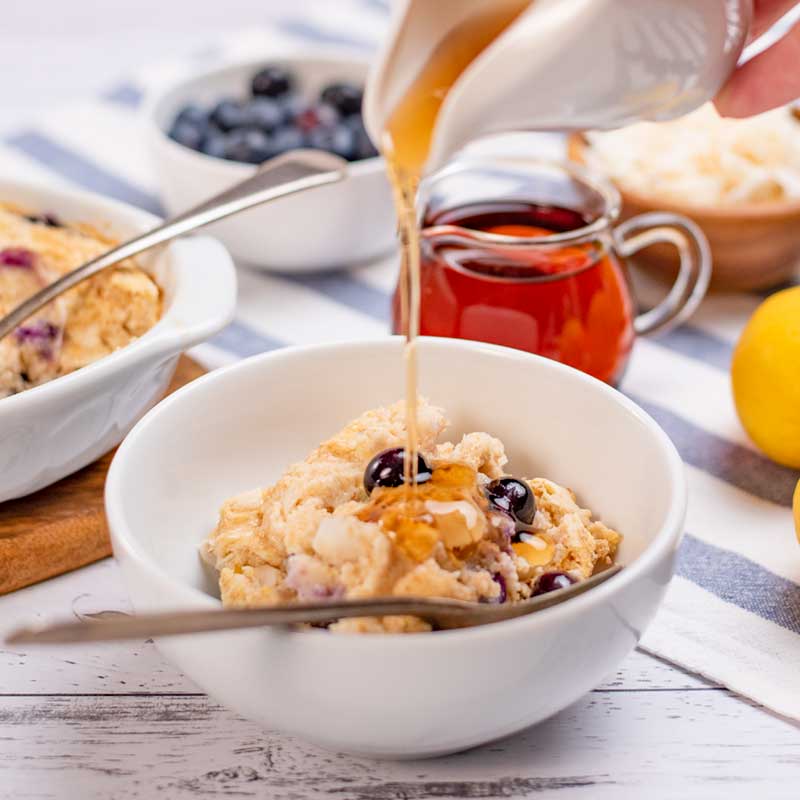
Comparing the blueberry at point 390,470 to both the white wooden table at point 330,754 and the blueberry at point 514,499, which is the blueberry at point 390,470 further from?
the white wooden table at point 330,754

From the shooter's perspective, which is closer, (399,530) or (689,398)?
(399,530)

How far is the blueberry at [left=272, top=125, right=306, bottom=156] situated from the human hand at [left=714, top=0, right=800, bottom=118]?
894mm

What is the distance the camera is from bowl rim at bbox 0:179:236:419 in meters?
1.35

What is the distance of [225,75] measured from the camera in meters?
→ 2.45

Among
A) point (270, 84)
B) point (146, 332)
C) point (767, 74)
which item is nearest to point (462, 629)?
point (146, 332)

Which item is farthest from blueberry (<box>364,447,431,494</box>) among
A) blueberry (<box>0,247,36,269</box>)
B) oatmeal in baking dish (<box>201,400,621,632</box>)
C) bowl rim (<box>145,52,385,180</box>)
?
bowl rim (<box>145,52,385,180</box>)

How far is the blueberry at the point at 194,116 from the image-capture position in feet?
7.40

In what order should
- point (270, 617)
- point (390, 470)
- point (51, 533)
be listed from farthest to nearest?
1. point (51, 533)
2. point (390, 470)
3. point (270, 617)

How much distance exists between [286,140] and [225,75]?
1.12 ft

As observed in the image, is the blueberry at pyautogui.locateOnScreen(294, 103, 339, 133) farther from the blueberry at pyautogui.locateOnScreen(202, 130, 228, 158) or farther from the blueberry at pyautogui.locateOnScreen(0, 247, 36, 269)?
the blueberry at pyautogui.locateOnScreen(0, 247, 36, 269)

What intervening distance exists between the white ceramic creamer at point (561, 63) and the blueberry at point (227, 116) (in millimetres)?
1169

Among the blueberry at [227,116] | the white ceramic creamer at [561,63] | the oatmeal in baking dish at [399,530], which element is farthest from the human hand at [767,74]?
the blueberry at [227,116]

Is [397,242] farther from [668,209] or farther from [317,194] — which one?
[668,209]

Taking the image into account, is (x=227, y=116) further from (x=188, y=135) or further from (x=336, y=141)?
(x=336, y=141)
